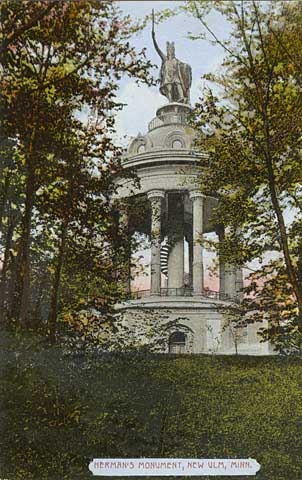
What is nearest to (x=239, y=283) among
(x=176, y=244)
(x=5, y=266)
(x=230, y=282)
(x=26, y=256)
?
(x=230, y=282)

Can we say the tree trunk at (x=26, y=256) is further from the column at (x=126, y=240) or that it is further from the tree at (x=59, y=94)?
the column at (x=126, y=240)

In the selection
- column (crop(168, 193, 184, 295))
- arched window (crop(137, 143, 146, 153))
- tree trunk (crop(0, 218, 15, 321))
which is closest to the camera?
tree trunk (crop(0, 218, 15, 321))

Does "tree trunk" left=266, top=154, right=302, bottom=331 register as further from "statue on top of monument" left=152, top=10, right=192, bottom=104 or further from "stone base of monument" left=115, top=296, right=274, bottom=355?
"statue on top of monument" left=152, top=10, right=192, bottom=104

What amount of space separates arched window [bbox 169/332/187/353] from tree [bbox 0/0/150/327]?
739 mm

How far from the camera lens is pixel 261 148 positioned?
11.2 feet

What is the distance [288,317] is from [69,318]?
53.3 inches

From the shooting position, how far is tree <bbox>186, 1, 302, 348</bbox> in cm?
331

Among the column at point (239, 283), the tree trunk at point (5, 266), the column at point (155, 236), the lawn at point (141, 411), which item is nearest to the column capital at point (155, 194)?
the column at point (155, 236)

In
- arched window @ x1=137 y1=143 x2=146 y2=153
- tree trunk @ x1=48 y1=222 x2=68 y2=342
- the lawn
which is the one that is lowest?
the lawn

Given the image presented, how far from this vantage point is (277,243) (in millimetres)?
3367

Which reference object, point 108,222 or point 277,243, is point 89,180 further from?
point 277,243

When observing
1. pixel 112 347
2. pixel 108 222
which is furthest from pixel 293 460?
pixel 108 222

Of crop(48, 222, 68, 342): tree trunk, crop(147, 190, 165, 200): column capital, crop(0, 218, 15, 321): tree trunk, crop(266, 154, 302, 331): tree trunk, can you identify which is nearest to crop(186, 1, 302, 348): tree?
crop(266, 154, 302, 331): tree trunk

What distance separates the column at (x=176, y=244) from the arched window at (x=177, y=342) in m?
0.25
